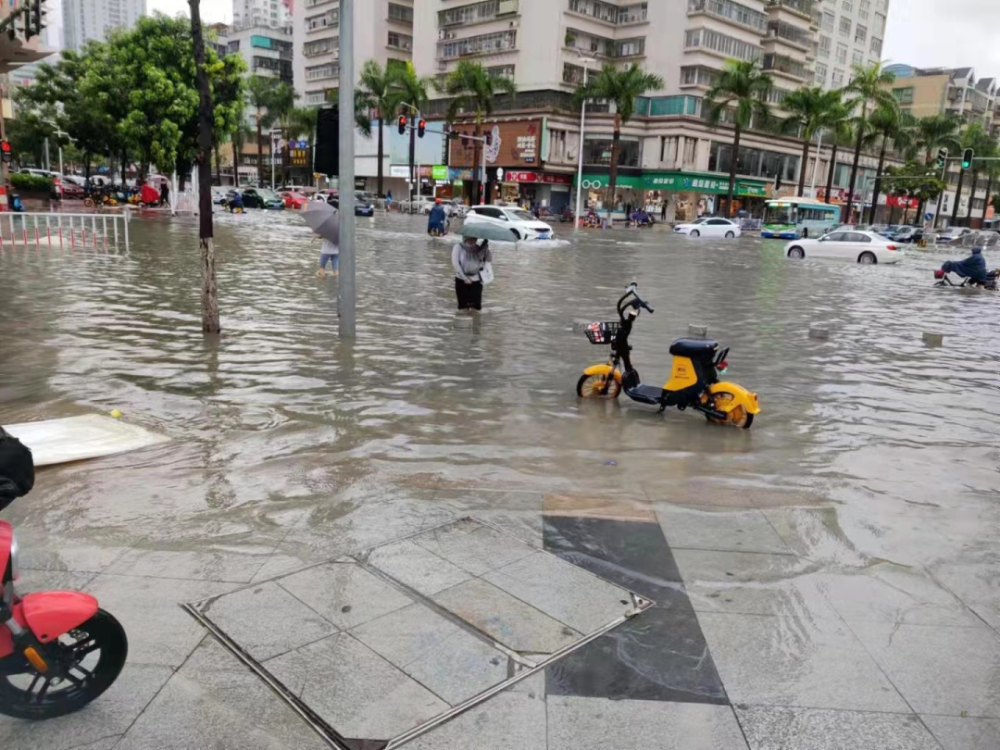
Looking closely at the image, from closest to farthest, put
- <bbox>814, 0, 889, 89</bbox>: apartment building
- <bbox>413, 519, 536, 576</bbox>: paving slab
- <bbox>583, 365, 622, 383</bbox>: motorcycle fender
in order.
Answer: <bbox>413, 519, 536, 576</bbox>: paving slab
<bbox>583, 365, 622, 383</bbox>: motorcycle fender
<bbox>814, 0, 889, 89</bbox>: apartment building

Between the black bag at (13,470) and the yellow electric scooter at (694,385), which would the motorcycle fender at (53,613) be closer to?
the black bag at (13,470)

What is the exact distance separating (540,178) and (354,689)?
6780cm

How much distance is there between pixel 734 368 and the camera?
11.0m

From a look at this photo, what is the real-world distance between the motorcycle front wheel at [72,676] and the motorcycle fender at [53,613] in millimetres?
96

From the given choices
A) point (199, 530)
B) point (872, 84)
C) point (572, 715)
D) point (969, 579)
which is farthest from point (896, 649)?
point (872, 84)

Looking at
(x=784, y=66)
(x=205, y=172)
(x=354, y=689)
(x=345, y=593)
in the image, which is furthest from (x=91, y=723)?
(x=784, y=66)

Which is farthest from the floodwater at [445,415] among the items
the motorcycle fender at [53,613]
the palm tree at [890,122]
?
the palm tree at [890,122]

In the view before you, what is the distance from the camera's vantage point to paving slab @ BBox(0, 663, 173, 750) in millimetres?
3066

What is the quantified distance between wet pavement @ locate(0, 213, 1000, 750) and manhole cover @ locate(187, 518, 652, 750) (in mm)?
25

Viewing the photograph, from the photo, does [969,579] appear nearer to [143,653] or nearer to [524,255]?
[143,653]

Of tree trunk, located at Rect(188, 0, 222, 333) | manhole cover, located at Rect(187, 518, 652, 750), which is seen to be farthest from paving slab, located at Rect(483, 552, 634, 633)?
tree trunk, located at Rect(188, 0, 222, 333)

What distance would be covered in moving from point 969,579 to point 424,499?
356 centimetres

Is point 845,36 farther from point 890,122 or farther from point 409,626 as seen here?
point 409,626

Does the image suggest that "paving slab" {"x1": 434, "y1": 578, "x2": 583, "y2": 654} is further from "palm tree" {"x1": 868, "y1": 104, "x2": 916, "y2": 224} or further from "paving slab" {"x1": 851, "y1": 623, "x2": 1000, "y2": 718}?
"palm tree" {"x1": 868, "y1": 104, "x2": 916, "y2": 224}
